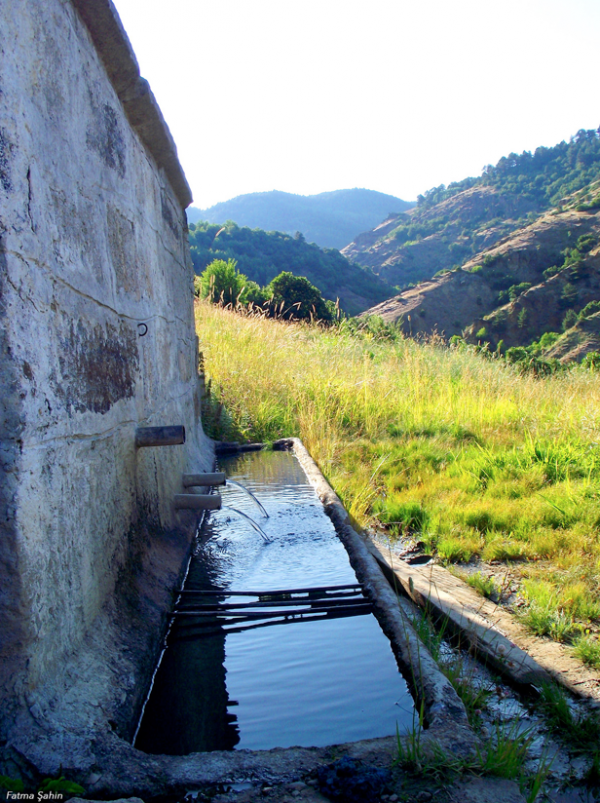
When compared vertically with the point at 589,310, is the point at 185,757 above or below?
below

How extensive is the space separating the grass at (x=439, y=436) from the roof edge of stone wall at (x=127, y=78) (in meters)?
2.32

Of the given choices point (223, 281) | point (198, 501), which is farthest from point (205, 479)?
point (223, 281)

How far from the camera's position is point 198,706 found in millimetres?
1624

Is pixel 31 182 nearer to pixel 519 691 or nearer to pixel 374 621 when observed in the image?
pixel 374 621

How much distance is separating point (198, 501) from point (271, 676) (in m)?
1.03

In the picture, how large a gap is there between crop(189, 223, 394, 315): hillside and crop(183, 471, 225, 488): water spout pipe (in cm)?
3818

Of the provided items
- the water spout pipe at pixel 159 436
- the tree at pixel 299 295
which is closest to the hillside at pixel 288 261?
the tree at pixel 299 295

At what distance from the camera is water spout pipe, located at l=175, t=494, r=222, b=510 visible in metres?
2.59

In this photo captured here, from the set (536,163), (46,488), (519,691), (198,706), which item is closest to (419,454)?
(519,691)

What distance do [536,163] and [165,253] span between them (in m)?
76.8

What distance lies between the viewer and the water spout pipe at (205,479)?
8.93 feet

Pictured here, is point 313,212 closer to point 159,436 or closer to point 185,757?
point 159,436

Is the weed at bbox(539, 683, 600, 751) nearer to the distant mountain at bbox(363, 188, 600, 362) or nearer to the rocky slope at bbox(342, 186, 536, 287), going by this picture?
the distant mountain at bbox(363, 188, 600, 362)

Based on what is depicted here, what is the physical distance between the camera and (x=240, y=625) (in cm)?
207
